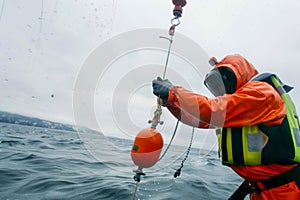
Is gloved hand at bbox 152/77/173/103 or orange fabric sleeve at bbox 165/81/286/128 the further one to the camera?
gloved hand at bbox 152/77/173/103

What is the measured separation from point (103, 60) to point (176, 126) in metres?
1.85

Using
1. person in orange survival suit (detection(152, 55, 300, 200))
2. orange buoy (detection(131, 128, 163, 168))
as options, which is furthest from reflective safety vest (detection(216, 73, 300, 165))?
orange buoy (detection(131, 128, 163, 168))

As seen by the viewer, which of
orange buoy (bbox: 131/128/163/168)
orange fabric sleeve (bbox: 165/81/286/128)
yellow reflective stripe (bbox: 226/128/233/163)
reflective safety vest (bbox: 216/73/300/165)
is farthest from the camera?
yellow reflective stripe (bbox: 226/128/233/163)

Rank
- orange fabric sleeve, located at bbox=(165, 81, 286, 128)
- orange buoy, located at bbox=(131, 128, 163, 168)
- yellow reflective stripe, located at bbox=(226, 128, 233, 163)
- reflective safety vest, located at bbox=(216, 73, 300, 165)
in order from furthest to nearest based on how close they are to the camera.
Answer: yellow reflective stripe, located at bbox=(226, 128, 233, 163) < orange buoy, located at bbox=(131, 128, 163, 168) < reflective safety vest, located at bbox=(216, 73, 300, 165) < orange fabric sleeve, located at bbox=(165, 81, 286, 128)

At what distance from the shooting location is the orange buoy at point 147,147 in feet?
8.44

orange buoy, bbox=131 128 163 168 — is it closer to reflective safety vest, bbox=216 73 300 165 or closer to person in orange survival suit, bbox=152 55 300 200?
person in orange survival suit, bbox=152 55 300 200

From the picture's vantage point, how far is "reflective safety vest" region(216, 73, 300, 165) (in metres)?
2.40

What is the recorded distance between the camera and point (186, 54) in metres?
3.57

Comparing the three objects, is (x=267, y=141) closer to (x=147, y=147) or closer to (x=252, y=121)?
(x=252, y=121)

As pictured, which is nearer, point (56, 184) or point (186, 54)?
point (186, 54)

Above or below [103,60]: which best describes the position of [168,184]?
below

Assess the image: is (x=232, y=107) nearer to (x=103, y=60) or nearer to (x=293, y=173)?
(x=293, y=173)

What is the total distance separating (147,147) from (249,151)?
1.29 m

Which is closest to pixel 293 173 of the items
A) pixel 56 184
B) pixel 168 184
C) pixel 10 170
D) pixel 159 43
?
pixel 159 43
